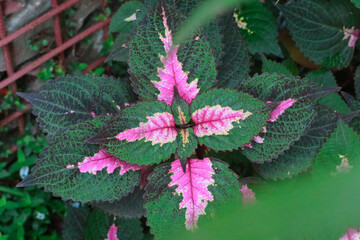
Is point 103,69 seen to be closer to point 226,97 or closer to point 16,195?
point 16,195

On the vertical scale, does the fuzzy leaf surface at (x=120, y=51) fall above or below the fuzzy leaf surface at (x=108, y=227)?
above

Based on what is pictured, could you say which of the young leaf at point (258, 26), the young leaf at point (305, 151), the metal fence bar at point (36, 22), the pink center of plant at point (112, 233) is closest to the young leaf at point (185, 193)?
the young leaf at point (305, 151)

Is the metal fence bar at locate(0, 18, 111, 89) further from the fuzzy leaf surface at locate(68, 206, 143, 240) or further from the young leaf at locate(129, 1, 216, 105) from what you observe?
the young leaf at locate(129, 1, 216, 105)

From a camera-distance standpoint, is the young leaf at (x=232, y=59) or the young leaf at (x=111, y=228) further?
the young leaf at (x=111, y=228)

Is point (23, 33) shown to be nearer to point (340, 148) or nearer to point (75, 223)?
point (75, 223)

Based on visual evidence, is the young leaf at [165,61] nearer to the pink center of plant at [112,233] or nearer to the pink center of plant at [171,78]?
the pink center of plant at [171,78]

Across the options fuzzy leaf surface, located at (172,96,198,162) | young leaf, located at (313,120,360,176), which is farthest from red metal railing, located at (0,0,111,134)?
young leaf, located at (313,120,360,176)

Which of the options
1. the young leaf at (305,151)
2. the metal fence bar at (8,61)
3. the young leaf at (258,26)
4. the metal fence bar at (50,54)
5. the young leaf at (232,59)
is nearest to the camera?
the young leaf at (305,151)

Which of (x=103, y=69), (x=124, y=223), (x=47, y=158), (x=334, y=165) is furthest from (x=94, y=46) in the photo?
(x=334, y=165)
